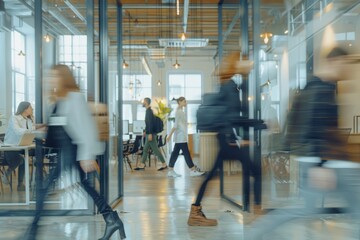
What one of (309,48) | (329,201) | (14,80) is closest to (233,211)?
(329,201)

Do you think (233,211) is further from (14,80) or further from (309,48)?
(14,80)

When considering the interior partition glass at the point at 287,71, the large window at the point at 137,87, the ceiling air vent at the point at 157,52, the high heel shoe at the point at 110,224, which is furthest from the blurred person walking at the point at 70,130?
the large window at the point at 137,87

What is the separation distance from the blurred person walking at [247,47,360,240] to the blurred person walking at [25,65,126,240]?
1.50 meters

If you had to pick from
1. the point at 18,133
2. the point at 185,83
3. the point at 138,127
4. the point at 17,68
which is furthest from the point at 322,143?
the point at 185,83

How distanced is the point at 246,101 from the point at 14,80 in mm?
5312

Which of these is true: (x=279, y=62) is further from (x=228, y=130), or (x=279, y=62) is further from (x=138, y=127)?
(x=138, y=127)

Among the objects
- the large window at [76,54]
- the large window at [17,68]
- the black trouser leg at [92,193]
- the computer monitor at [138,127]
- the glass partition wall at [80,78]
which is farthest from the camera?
the computer monitor at [138,127]

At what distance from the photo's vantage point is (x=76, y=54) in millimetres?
5262

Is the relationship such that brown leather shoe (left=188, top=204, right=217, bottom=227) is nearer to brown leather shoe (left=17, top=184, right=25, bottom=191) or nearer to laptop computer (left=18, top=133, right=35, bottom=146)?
laptop computer (left=18, top=133, right=35, bottom=146)

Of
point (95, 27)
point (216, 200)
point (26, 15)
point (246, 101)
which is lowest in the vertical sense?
point (216, 200)

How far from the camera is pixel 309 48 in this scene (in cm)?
551

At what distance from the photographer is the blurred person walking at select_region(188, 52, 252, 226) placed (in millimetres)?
3826

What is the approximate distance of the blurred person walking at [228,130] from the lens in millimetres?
3826

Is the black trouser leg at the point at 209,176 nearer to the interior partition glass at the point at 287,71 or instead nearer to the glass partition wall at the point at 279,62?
the glass partition wall at the point at 279,62
